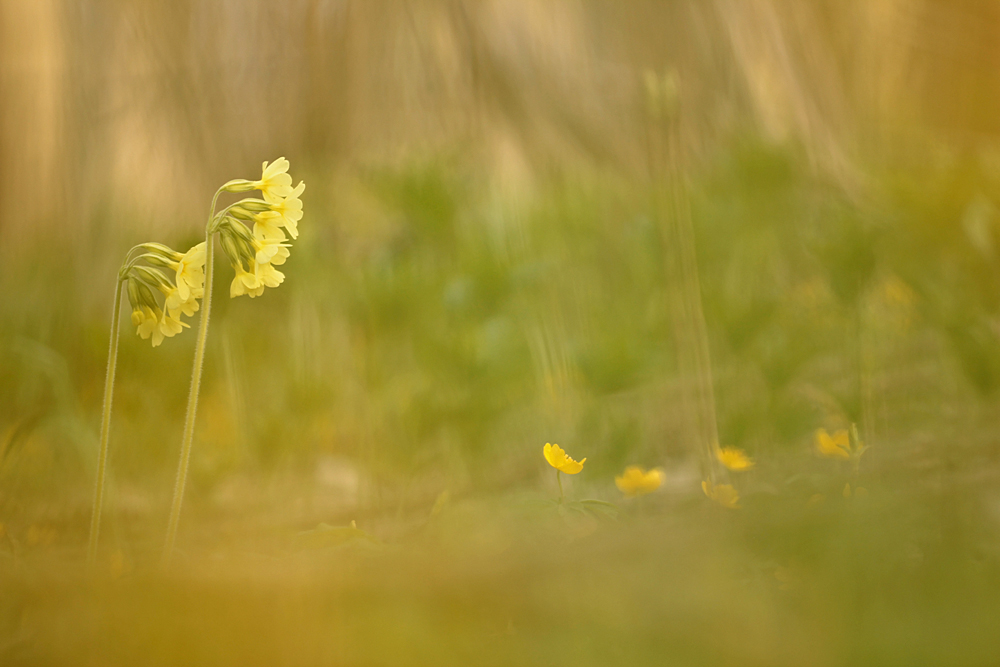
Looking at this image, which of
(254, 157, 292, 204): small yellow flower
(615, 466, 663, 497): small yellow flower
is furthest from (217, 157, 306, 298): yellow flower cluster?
(615, 466, 663, 497): small yellow flower

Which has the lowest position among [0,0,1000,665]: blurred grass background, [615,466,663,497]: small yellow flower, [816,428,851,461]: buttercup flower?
[615,466,663,497]: small yellow flower

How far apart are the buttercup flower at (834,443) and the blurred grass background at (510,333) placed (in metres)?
0.02

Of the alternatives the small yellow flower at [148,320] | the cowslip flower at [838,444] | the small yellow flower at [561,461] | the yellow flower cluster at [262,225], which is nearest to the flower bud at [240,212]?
the yellow flower cluster at [262,225]

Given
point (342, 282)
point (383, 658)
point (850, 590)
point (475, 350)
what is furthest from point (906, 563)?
point (342, 282)

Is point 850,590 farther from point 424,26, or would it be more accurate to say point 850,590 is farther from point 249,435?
point 424,26

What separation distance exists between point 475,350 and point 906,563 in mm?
521

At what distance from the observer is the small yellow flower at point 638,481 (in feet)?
1.59

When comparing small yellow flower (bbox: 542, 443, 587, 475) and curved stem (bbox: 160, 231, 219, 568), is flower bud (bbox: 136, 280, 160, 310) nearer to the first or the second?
curved stem (bbox: 160, 231, 219, 568)

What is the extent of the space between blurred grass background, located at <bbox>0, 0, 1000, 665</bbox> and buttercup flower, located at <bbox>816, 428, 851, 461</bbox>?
0.06ft

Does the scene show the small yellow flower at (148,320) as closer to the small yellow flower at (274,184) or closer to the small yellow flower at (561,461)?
the small yellow flower at (274,184)

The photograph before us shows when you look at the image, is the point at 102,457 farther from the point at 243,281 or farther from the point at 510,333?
the point at 510,333

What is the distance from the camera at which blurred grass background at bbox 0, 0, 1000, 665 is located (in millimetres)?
174

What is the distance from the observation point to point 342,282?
0.74 metres

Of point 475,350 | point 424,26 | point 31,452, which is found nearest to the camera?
point 31,452
